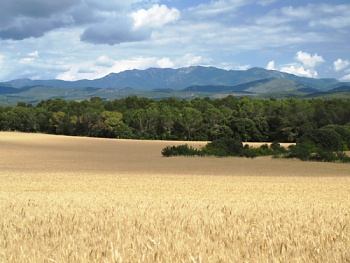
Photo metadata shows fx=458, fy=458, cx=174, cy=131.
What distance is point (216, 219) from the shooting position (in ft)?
27.6

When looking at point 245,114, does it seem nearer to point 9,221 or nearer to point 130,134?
point 130,134

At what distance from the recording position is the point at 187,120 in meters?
94.7

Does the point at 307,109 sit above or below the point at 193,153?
above

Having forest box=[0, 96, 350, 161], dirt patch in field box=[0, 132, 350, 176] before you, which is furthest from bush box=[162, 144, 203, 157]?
forest box=[0, 96, 350, 161]

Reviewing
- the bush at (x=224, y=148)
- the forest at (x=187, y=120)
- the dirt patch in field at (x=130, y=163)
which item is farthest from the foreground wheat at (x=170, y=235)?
the forest at (x=187, y=120)

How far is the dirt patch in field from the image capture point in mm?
37094

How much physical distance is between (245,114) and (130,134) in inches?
1009

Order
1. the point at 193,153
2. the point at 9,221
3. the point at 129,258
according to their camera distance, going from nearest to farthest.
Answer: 1. the point at 129,258
2. the point at 9,221
3. the point at 193,153

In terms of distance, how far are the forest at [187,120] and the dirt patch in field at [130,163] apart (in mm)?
16529

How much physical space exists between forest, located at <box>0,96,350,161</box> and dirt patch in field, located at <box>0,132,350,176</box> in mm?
16529

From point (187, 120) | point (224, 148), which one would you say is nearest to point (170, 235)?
point (224, 148)

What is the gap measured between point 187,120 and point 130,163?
4749 centimetres

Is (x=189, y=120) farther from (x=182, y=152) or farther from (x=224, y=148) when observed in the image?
(x=224, y=148)

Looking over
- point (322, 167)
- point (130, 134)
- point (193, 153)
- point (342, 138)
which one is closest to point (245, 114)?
point (130, 134)
